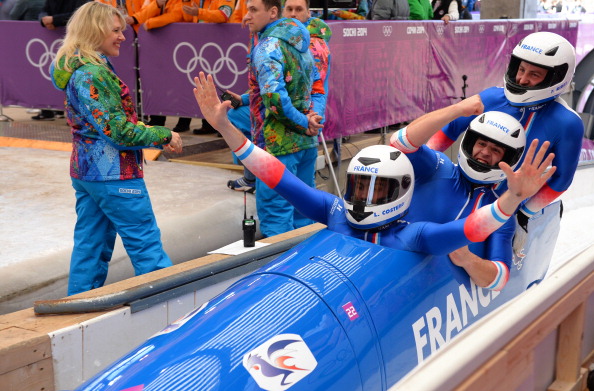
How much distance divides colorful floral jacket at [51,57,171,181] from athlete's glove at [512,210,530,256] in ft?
5.63

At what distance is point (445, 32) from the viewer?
8.71m

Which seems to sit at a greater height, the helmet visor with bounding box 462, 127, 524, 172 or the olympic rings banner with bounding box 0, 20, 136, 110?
the helmet visor with bounding box 462, 127, 524, 172

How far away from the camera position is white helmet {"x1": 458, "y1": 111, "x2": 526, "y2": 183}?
10.5ft

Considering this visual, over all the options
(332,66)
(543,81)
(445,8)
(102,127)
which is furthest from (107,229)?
(445,8)

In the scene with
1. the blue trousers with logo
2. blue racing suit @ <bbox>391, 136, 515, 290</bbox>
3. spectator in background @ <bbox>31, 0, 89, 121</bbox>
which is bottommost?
the blue trousers with logo

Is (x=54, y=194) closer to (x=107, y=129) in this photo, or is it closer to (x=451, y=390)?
(x=107, y=129)

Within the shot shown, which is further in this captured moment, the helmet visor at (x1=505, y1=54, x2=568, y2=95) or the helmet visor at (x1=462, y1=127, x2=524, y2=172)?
the helmet visor at (x1=505, y1=54, x2=568, y2=95)

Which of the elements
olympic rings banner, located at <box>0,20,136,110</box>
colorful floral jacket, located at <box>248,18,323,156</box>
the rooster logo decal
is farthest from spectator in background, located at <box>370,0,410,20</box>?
the rooster logo decal

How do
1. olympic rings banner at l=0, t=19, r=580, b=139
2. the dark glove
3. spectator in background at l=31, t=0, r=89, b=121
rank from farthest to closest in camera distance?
spectator in background at l=31, t=0, r=89, b=121, olympic rings banner at l=0, t=19, r=580, b=139, the dark glove

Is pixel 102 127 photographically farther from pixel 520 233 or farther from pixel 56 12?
pixel 56 12

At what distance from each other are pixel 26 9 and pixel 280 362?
7.70 metres

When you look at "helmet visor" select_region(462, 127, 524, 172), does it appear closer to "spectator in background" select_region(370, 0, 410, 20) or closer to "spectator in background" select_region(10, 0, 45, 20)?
"spectator in background" select_region(370, 0, 410, 20)

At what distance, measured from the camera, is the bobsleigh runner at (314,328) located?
2336 millimetres

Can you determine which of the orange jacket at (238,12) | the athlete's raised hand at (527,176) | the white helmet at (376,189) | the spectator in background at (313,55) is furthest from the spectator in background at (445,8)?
the athlete's raised hand at (527,176)
